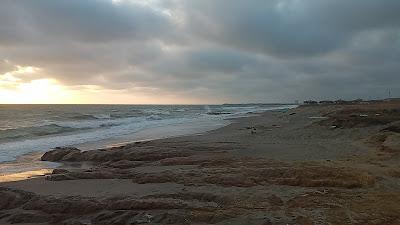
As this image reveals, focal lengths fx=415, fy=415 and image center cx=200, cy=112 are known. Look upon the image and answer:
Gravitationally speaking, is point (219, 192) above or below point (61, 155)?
above

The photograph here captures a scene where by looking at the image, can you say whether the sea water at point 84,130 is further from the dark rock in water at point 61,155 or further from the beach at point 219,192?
the beach at point 219,192

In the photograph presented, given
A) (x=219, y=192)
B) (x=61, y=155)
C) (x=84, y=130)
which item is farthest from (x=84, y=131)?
(x=219, y=192)

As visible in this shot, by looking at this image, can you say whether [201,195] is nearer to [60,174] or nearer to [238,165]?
[238,165]

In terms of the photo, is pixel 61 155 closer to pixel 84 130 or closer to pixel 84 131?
pixel 84 131

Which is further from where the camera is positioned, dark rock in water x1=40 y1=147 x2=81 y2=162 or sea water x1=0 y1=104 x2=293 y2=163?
sea water x1=0 y1=104 x2=293 y2=163

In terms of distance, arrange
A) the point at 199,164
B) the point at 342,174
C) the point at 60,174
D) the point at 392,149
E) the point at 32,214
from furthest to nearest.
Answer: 1. the point at 392,149
2. the point at 199,164
3. the point at 60,174
4. the point at 342,174
5. the point at 32,214

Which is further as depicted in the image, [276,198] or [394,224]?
[276,198]

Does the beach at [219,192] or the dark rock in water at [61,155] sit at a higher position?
the beach at [219,192]

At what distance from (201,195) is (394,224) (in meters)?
3.85

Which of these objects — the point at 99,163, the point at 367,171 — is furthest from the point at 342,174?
the point at 99,163

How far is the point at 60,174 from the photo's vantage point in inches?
488

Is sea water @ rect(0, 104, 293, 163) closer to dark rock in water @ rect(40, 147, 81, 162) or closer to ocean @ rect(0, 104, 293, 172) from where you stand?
ocean @ rect(0, 104, 293, 172)

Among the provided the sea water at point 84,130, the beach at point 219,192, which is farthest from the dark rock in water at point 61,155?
the beach at point 219,192

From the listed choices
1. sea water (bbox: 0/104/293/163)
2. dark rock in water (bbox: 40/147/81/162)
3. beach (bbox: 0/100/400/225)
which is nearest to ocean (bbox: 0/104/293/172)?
sea water (bbox: 0/104/293/163)
